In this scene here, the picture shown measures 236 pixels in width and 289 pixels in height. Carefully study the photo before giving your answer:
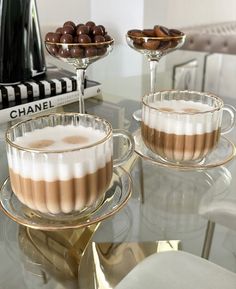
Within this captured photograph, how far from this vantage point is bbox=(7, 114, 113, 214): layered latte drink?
382 mm

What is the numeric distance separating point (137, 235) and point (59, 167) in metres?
0.12

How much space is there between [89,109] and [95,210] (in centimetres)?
35

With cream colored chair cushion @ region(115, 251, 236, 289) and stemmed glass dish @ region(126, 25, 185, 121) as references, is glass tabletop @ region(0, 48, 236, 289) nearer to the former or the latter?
cream colored chair cushion @ region(115, 251, 236, 289)

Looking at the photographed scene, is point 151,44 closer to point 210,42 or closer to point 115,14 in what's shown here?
point 115,14

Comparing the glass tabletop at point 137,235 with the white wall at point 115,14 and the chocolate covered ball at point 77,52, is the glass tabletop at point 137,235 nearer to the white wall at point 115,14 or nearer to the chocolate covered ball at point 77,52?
the chocolate covered ball at point 77,52

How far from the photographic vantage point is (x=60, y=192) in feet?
1.29

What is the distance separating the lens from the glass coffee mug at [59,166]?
38cm

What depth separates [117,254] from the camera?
41cm

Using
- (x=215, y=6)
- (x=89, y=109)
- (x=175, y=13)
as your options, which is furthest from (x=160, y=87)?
(x=215, y=6)

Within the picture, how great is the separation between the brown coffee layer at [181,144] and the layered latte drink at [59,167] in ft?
0.31

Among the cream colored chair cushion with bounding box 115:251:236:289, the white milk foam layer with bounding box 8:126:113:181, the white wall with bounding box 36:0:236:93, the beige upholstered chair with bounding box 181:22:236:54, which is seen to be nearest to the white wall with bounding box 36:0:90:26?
the white wall with bounding box 36:0:236:93

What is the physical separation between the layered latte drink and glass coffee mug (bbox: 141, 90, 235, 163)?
0.09 metres

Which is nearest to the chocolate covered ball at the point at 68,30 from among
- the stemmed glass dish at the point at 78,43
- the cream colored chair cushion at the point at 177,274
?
the stemmed glass dish at the point at 78,43

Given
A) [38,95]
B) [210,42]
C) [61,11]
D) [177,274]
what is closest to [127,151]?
[177,274]
